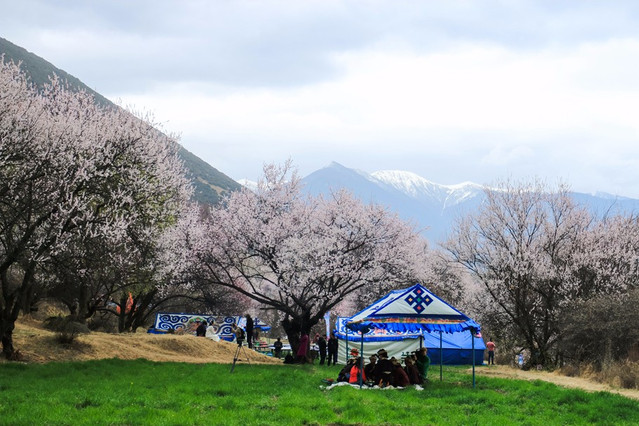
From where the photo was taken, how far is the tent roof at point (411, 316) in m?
21.2

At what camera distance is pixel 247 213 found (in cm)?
3375

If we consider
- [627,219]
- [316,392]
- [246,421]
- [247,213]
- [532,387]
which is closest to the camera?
[246,421]

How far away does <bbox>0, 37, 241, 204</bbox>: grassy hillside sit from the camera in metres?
128

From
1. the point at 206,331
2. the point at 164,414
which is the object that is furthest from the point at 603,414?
the point at 206,331

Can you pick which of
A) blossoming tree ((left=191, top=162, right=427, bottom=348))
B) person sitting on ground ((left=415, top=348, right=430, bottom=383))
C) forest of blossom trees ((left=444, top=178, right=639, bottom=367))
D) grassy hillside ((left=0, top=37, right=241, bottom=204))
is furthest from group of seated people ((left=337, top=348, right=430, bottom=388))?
grassy hillside ((left=0, top=37, right=241, bottom=204))

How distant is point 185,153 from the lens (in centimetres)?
18212

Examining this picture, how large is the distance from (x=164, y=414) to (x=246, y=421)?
1.71 m

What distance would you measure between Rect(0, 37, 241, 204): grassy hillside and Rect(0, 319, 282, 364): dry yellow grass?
76517mm

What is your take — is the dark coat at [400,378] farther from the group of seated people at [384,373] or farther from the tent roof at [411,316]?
the tent roof at [411,316]

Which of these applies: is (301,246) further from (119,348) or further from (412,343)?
(119,348)

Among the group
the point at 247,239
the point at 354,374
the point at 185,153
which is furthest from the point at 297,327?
the point at 185,153

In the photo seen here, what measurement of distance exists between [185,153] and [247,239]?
154m

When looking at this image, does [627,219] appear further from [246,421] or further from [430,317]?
[246,421]

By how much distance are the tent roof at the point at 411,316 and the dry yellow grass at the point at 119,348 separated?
9698 millimetres
